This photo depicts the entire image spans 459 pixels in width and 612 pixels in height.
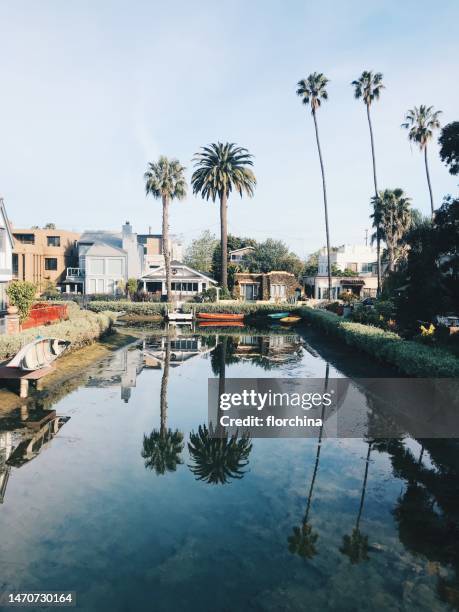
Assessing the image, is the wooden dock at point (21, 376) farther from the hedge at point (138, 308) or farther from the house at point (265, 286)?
the house at point (265, 286)

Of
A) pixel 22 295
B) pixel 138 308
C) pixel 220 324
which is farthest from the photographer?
pixel 138 308

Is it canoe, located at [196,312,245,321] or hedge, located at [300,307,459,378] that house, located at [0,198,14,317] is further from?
hedge, located at [300,307,459,378]

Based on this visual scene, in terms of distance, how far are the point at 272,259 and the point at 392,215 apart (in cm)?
3235

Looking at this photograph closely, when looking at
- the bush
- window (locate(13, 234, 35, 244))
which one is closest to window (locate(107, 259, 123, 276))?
window (locate(13, 234, 35, 244))

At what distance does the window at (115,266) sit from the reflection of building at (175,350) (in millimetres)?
34740

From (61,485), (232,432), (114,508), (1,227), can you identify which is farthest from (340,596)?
(1,227)

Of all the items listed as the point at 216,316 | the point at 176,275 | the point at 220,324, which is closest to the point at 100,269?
the point at 176,275

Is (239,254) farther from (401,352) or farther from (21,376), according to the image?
(21,376)

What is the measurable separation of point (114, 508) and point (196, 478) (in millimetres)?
2178

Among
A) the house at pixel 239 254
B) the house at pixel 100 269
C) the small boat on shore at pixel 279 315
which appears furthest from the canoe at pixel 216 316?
the house at pixel 239 254

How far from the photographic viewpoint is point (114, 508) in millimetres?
9266

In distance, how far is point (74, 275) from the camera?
2822 inches

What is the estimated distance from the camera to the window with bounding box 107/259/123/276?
70375 mm

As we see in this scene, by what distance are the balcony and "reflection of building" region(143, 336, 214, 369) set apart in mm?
37451
